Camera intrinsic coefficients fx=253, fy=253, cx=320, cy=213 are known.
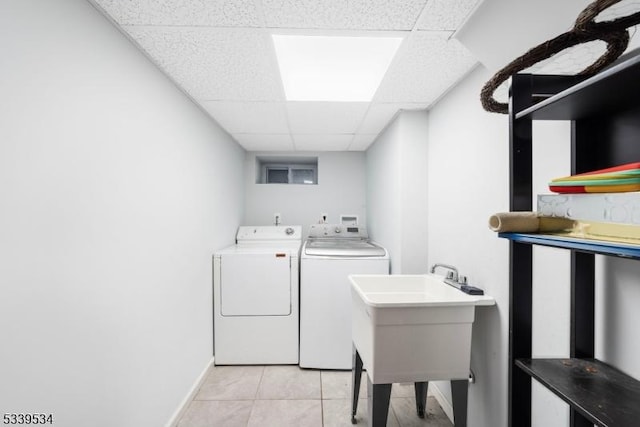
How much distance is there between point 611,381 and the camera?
0.68 meters

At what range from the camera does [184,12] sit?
102 centimetres

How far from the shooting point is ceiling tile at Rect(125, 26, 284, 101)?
3.76 ft

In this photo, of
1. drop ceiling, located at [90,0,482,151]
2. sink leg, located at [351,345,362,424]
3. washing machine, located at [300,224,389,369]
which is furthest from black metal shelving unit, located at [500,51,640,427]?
washing machine, located at [300,224,389,369]

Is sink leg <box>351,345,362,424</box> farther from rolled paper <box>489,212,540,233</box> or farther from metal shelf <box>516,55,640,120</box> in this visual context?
metal shelf <box>516,55,640,120</box>

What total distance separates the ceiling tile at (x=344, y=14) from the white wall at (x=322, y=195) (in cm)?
220

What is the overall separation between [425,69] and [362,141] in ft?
4.67

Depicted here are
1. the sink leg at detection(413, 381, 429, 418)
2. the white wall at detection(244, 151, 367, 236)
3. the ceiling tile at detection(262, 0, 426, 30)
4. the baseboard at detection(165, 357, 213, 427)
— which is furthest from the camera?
the white wall at detection(244, 151, 367, 236)

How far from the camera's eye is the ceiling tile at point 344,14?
0.98m

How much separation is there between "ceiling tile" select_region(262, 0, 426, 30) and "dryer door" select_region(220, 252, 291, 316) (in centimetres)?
168

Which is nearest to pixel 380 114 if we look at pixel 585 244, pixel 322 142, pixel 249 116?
pixel 322 142

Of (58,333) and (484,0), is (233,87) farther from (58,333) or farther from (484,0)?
(58,333)

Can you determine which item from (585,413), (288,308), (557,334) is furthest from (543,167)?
(288,308)

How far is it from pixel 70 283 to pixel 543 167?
1838 mm

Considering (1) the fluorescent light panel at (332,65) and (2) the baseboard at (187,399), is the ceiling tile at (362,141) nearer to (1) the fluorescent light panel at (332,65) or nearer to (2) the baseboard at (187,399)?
(1) the fluorescent light panel at (332,65)
